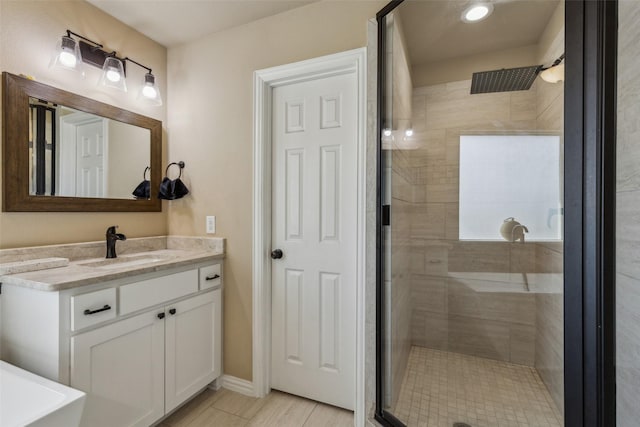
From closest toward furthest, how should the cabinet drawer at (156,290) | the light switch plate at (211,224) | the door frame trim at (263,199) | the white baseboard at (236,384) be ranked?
the cabinet drawer at (156,290) → the door frame trim at (263,199) → the white baseboard at (236,384) → the light switch plate at (211,224)

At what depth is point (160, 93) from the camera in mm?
2186

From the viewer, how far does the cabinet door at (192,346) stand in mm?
1616

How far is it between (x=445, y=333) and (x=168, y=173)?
2.19 m

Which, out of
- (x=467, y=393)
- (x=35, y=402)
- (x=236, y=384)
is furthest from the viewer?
(x=236, y=384)

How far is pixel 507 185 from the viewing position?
142 cm

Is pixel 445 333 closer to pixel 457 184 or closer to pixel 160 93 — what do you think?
pixel 457 184

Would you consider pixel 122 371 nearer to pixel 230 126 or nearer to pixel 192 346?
pixel 192 346

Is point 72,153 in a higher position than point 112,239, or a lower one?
higher

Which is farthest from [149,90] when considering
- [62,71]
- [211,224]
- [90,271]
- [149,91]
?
[90,271]

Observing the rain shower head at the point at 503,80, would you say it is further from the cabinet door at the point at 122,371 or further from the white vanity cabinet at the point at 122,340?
the cabinet door at the point at 122,371

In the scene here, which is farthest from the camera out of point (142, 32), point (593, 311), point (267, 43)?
point (142, 32)

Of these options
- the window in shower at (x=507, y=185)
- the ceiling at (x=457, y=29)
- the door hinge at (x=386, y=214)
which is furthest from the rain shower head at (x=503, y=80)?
the door hinge at (x=386, y=214)

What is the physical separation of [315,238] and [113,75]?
5.31 feet

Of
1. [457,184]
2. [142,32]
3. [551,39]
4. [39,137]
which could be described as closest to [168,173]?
[39,137]
